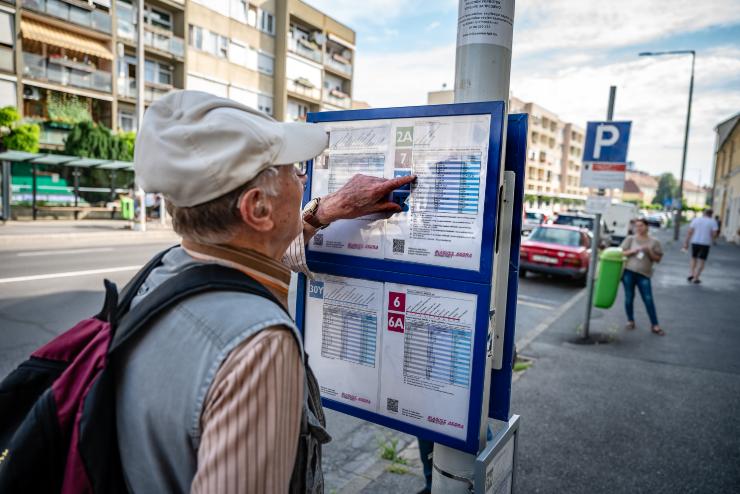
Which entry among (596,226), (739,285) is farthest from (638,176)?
Answer: (596,226)

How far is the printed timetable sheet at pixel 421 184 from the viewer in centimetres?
170

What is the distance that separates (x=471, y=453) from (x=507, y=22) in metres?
1.57

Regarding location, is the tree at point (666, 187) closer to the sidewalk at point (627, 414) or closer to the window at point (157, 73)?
the window at point (157, 73)

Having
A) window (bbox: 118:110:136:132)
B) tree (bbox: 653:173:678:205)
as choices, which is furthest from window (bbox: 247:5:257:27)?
tree (bbox: 653:173:678:205)

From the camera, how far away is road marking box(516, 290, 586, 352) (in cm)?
677

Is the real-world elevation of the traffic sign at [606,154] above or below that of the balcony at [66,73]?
Answer: below

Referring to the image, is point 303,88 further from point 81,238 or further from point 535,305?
point 535,305

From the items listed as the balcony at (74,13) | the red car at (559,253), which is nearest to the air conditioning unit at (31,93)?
the balcony at (74,13)

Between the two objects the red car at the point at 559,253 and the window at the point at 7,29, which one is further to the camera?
the window at the point at 7,29

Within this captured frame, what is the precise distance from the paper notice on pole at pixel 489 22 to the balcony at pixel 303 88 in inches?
1428

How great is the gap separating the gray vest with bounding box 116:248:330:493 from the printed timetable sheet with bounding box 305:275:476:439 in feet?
2.56

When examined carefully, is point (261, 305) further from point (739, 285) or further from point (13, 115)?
point (13, 115)

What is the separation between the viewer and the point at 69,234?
51.8ft

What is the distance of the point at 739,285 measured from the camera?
13.0 m
